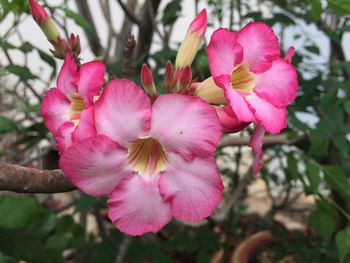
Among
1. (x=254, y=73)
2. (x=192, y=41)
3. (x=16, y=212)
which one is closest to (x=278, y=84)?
(x=254, y=73)

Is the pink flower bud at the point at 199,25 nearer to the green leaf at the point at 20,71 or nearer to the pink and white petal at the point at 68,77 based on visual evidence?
the pink and white petal at the point at 68,77

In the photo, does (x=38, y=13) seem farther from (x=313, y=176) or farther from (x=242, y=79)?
(x=313, y=176)

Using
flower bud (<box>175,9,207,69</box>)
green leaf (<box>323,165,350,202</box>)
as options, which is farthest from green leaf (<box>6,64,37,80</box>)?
green leaf (<box>323,165,350,202</box>)

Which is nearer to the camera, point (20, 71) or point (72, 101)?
point (72, 101)

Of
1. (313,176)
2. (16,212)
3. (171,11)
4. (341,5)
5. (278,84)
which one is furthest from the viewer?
(171,11)

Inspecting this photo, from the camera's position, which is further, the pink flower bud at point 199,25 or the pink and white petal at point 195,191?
the pink flower bud at point 199,25

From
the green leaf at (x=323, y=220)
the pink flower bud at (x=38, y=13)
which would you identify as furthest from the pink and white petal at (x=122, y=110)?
the green leaf at (x=323, y=220)
